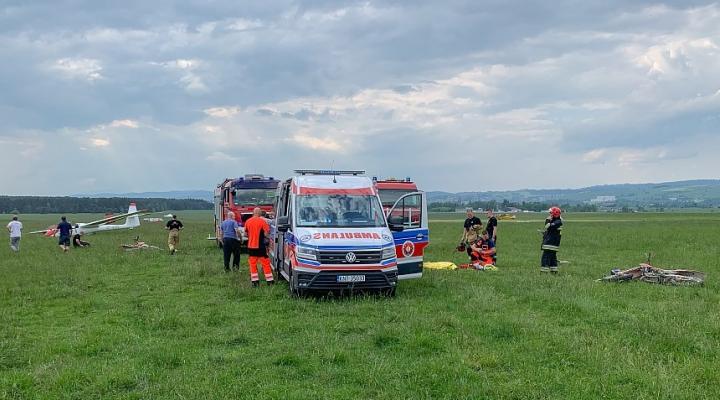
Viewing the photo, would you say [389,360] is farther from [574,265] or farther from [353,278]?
[574,265]

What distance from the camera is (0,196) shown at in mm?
177500

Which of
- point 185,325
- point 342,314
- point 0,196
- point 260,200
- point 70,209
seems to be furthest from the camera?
point 0,196

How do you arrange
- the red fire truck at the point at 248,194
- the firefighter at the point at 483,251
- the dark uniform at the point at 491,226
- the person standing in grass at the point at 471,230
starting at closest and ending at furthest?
1. the dark uniform at the point at 491,226
2. the firefighter at the point at 483,251
3. the person standing in grass at the point at 471,230
4. the red fire truck at the point at 248,194

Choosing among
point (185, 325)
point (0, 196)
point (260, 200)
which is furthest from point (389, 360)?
point (0, 196)

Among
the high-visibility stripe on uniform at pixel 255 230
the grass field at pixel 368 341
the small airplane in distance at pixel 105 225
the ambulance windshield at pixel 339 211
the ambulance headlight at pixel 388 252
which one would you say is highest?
the ambulance windshield at pixel 339 211

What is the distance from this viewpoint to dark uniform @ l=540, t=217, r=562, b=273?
16281mm

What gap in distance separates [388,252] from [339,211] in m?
1.61

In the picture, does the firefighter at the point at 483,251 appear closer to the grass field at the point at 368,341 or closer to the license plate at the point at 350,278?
the grass field at the point at 368,341

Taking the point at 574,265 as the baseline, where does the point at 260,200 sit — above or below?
above

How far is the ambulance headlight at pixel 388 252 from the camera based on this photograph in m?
Answer: 12.3

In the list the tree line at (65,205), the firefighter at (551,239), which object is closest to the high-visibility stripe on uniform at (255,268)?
the firefighter at (551,239)

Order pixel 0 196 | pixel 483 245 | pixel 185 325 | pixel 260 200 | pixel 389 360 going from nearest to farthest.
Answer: pixel 389 360, pixel 185 325, pixel 483 245, pixel 260 200, pixel 0 196

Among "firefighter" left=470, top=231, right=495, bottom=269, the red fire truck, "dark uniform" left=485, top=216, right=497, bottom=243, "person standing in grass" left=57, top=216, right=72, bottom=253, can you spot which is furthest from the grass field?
"person standing in grass" left=57, top=216, right=72, bottom=253

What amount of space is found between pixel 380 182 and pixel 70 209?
154m
